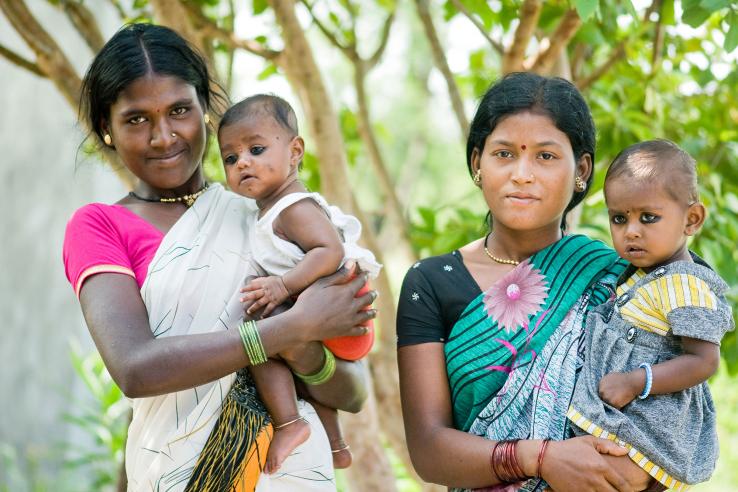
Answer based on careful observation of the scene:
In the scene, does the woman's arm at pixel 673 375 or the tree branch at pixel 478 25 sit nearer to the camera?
the woman's arm at pixel 673 375

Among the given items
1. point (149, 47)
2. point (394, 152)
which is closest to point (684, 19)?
point (149, 47)

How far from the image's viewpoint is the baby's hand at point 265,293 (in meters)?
2.29

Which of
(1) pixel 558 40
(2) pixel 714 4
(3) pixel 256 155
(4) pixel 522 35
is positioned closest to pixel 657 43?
(1) pixel 558 40

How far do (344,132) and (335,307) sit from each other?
2.69 m

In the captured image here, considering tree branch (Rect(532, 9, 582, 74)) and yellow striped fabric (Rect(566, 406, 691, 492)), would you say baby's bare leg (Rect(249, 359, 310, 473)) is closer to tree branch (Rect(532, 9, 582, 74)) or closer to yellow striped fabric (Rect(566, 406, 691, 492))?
yellow striped fabric (Rect(566, 406, 691, 492))

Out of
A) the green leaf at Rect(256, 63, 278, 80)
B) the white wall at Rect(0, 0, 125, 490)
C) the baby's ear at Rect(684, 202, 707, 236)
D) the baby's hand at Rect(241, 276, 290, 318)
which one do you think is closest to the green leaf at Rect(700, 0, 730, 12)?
the baby's ear at Rect(684, 202, 707, 236)

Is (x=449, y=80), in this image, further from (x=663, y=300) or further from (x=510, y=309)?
(x=663, y=300)

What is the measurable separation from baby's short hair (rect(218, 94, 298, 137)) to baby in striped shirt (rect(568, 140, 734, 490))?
33.0 inches

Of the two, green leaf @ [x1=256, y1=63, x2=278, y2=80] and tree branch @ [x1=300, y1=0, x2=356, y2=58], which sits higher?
tree branch @ [x1=300, y1=0, x2=356, y2=58]

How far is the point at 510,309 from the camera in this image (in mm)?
2363

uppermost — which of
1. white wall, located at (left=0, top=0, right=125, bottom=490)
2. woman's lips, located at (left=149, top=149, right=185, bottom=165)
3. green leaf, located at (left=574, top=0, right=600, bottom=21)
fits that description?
green leaf, located at (left=574, top=0, right=600, bottom=21)

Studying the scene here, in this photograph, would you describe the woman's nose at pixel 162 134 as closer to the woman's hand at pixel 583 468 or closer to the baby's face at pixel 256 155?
the baby's face at pixel 256 155

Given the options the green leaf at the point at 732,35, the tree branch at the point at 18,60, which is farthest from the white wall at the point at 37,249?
the green leaf at the point at 732,35

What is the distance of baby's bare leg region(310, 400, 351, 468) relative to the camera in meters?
2.46
